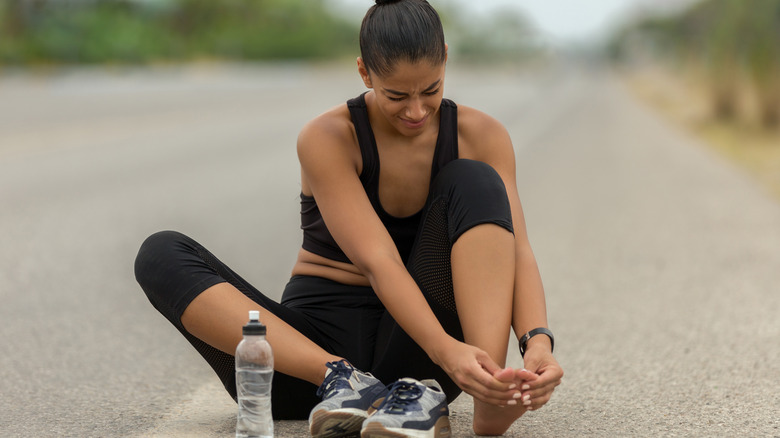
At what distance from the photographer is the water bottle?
2.82 metres

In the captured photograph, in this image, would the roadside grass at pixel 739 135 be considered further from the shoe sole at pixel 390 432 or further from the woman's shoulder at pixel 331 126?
the shoe sole at pixel 390 432

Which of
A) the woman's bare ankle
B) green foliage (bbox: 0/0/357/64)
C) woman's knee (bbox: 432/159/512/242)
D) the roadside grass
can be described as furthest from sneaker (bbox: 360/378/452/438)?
green foliage (bbox: 0/0/357/64)

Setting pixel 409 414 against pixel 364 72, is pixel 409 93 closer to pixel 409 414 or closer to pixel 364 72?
pixel 364 72

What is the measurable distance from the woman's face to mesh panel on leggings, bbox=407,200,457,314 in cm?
27

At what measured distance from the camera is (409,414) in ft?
8.64

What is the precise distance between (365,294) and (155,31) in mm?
54962

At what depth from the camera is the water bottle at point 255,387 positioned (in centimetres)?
282

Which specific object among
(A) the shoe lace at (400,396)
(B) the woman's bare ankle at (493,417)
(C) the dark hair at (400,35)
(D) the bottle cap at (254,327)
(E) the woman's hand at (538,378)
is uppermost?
(C) the dark hair at (400,35)

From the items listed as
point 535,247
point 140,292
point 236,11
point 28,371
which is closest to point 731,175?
point 535,247

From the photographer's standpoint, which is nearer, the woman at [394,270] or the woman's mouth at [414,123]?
the woman at [394,270]

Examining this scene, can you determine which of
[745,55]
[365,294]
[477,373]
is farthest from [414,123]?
[745,55]

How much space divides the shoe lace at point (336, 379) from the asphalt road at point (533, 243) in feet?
0.94

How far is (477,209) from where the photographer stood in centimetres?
287

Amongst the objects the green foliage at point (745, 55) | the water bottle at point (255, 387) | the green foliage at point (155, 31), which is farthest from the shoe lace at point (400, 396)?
the green foliage at point (155, 31)
